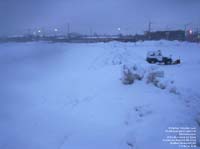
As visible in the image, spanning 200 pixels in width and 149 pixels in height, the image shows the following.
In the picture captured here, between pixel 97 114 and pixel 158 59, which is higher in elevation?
pixel 158 59

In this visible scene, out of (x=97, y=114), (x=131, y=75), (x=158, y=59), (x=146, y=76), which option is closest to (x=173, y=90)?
(x=146, y=76)

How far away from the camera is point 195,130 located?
10.4m

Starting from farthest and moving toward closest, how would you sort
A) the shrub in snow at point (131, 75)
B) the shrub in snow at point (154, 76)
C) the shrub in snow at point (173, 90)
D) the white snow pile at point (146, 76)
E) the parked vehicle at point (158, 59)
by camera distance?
the parked vehicle at point (158, 59) < the shrub in snow at point (131, 75) < the shrub in snow at point (154, 76) < the white snow pile at point (146, 76) < the shrub in snow at point (173, 90)

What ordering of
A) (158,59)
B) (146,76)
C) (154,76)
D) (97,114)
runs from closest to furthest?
(97,114)
(154,76)
(146,76)
(158,59)

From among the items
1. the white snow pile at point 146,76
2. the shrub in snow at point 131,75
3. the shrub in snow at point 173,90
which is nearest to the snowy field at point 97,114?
the shrub in snow at point 173,90

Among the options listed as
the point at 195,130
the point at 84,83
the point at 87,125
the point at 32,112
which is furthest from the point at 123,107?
the point at 84,83

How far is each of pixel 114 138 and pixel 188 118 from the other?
3435 millimetres

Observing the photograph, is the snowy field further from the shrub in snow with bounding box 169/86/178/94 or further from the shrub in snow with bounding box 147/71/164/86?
the shrub in snow with bounding box 147/71/164/86

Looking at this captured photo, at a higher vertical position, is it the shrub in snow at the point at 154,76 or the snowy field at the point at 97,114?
the shrub in snow at the point at 154,76

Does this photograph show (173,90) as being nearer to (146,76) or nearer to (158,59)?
(146,76)

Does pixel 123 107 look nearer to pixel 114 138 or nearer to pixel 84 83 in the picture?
pixel 114 138

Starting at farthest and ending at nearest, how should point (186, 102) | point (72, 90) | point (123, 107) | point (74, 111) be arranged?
1. point (72, 90)
2. point (74, 111)
3. point (123, 107)
4. point (186, 102)

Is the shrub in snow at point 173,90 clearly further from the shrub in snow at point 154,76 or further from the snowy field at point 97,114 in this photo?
the shrub in snow at point 154,76

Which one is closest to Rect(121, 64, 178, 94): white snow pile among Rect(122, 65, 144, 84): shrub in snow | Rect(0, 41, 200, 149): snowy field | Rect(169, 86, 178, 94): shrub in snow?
Rect(122, 65, 144, 84): shrub in snow
